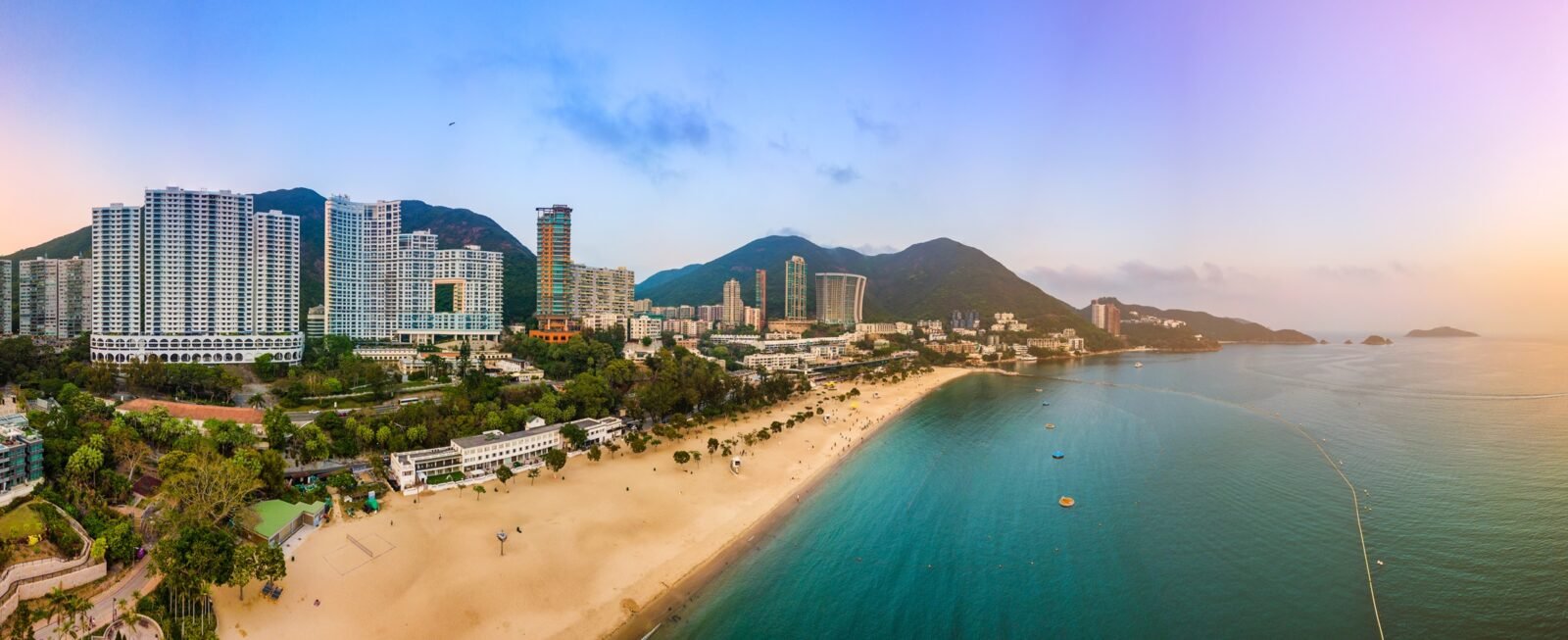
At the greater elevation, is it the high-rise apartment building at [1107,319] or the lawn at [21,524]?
the high-rise apartment building at [1107,319]

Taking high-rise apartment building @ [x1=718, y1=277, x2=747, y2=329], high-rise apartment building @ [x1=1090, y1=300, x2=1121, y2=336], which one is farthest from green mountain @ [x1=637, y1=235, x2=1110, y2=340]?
high-rise apartment building @ [x1=718, y1=277, x2=747, y2=329]

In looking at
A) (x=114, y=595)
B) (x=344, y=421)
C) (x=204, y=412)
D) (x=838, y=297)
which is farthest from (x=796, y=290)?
(x=114, y=595)

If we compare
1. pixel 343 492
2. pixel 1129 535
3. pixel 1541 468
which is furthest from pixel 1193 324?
pixel 343 492

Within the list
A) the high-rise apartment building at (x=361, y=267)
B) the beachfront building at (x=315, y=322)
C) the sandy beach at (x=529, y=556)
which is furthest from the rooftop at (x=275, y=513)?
the beachfront building at (x=315, y=322)

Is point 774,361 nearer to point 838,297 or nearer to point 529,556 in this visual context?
point 838,297

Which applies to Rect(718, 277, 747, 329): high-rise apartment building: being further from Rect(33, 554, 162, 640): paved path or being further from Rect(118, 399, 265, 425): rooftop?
Rect(33, 554, 162, 640): paved path

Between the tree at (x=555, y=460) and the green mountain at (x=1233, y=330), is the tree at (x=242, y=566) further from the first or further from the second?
the green mountain at (x=1233, y=330)
